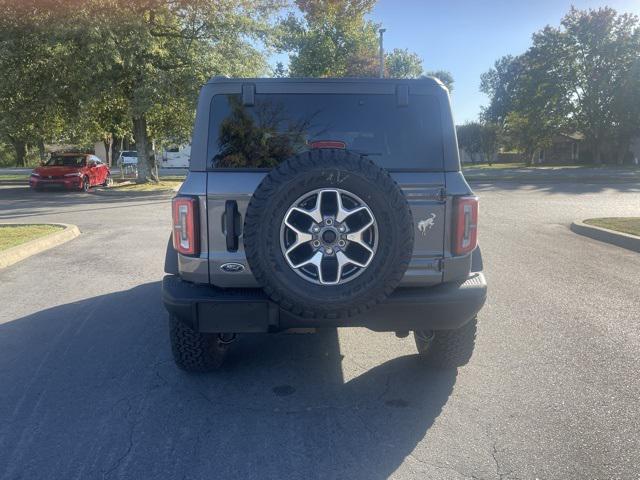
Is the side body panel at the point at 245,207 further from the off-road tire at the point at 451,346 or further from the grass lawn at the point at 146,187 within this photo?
the grass lawn at the point at 146,187

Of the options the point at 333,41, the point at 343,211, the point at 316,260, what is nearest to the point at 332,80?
the point at 343,211

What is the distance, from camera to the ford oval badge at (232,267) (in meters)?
3.52

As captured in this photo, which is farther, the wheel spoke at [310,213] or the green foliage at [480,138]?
the green foliage at [480,138]

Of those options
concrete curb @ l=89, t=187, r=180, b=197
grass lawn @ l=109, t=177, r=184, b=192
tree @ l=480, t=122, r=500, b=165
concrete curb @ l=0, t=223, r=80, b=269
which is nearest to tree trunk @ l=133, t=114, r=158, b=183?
grass lawn @ l=109, t=177, r=184, b=192

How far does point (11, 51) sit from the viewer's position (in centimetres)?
1875

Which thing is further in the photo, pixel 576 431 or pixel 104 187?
pixel 104 187

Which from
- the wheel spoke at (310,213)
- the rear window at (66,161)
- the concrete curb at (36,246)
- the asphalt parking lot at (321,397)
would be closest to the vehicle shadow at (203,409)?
the asphalt parking lot at (321,397)

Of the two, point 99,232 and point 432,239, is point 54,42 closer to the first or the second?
point 99,232

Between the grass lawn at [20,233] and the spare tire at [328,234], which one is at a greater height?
the spare tire at [328,234]

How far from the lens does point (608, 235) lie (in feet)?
34.1

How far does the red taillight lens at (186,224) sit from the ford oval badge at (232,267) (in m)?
0.20

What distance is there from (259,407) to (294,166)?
5.36 ft

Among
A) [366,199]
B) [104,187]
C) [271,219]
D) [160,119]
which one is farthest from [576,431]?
[160,119]

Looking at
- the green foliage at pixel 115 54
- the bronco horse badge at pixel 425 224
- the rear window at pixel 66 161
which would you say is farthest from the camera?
the rear window at pixel 66 161
